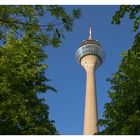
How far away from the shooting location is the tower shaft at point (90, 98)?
85.9 metres

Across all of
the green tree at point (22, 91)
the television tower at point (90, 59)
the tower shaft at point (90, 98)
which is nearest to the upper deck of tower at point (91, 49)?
the television tower at point (90, 59)

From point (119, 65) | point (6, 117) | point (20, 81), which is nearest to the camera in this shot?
point (6, 117)

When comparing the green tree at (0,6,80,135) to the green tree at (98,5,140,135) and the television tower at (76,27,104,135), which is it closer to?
the green tree at (98,5,140,135)

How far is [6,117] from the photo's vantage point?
19.6m

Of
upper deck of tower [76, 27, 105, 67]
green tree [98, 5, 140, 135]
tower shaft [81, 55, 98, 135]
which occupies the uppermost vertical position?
upper deck of tower [76, 27, 105, 67]

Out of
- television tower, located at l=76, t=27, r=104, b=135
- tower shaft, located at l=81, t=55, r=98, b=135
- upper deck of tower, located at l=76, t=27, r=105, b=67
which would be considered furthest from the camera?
upper deck of tower, located at l=76, t=27, r=105, b=67

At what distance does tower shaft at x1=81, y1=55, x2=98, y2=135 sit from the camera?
8595cm

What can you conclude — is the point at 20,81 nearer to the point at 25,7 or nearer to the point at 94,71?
the point at 25,7

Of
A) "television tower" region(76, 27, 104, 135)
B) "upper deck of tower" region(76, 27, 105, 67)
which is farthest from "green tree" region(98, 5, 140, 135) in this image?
"upper deck of tower" region(76, 27, 105, 67)

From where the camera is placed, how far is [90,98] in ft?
302

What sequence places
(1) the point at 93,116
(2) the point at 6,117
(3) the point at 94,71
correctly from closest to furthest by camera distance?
(2) the point at 6,117 → (1) the point at 93,116 → (3) the point at 94,71

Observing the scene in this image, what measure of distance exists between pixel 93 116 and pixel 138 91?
6797cm

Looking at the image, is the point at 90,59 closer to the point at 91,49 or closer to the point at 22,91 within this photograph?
the point at 91,49
